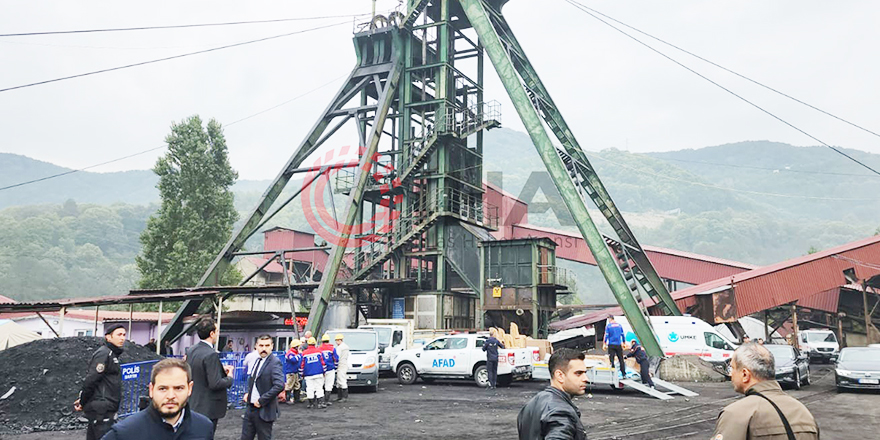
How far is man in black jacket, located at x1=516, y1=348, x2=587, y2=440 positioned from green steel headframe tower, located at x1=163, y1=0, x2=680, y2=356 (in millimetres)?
21860

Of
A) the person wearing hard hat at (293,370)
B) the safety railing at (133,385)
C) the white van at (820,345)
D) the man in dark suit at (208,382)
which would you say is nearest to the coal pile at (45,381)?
the safety railing at (133,385)

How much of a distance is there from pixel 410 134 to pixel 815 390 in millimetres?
22301

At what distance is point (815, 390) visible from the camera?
62.5 feet

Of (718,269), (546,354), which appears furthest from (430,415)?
(718,269)

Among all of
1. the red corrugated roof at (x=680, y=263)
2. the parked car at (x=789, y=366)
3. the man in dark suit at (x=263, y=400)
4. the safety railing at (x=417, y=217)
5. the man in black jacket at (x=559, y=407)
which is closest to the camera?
the man in black jacket at (x=559, y=407)

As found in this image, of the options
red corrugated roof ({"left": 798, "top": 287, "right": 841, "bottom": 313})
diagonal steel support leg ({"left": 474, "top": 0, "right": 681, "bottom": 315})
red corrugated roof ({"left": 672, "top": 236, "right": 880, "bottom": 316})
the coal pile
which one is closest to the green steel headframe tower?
diagonal steel support leg ({"left": 474, "top": 0, "right": 681, "bottom": 315})

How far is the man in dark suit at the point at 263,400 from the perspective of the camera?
284 inches

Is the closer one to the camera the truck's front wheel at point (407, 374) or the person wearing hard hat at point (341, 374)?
the person wearing hard hat at point (341, 374)

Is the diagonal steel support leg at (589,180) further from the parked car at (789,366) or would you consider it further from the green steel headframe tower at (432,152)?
the parked car at (789,366)

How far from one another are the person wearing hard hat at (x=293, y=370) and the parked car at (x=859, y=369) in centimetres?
1602

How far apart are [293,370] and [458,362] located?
6449mm

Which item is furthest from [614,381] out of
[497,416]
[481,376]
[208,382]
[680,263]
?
[680,263]

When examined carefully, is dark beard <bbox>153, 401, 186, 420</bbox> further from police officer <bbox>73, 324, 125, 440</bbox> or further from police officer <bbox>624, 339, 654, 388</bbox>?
police officer <bbox>624, 339, 654, 388</bbox>

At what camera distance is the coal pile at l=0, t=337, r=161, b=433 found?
39.0ft
